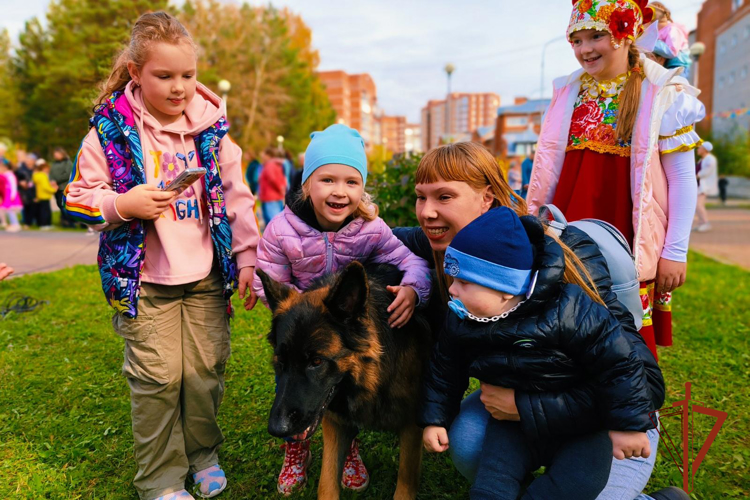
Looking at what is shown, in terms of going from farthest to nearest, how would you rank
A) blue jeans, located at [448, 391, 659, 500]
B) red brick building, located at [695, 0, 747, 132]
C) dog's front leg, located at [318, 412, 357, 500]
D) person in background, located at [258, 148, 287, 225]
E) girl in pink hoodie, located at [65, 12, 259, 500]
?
red brick building, located at [695, 0, 747, 132] → person in background, located at [258, 148, 287, 225] → dog's front leg, located at [318, 412, 357, 500] → girl in pink hoodie, located at [65, 12, 259, 500] → blue jeans, located at [448, 391, 659, 500]

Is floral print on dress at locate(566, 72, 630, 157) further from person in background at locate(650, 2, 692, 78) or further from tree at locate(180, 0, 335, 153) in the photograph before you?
tree at locate(180, 0, 335, 153)

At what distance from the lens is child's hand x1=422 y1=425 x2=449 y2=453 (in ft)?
7.33

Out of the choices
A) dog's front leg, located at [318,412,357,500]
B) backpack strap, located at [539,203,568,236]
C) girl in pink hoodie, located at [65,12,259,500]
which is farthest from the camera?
dog's front leg, located at [318,412,357,500]

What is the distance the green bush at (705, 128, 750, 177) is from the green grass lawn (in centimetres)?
3567

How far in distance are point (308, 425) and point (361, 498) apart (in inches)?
41.0

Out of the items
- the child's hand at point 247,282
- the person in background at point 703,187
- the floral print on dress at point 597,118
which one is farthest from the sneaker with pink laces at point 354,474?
the person in background at point 703,187

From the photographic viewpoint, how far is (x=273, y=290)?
247 centimetres

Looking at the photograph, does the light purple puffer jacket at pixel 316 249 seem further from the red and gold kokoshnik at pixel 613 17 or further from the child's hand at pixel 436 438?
the red and gold kokoshnik at pixel 613 17

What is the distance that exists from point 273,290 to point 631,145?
210 cm

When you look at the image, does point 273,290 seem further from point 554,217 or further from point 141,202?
point 554,217

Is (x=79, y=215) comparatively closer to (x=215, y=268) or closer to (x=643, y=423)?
(x=215, y=268)

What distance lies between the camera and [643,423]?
74.9 inches

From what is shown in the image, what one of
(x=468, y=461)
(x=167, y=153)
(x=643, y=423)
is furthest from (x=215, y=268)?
(x=643, y=423)

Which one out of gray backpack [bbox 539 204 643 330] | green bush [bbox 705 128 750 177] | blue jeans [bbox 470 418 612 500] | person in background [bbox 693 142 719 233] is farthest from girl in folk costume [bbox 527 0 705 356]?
green bush [bbox 705 128 750 177]
